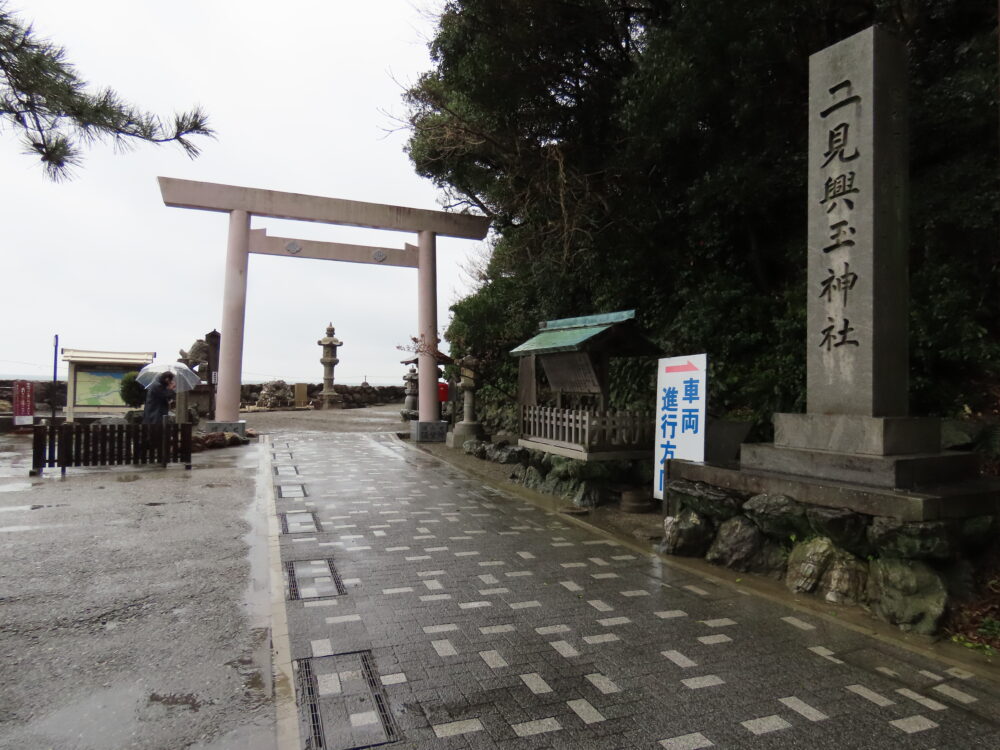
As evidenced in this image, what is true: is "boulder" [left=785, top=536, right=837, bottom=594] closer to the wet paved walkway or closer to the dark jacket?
the wet paved walkway

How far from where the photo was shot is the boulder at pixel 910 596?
3.83 meters

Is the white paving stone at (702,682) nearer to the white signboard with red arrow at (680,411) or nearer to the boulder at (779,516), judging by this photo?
the boulder at (779,516)

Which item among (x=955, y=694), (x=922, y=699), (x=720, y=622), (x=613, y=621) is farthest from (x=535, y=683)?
(x=955, y=694)

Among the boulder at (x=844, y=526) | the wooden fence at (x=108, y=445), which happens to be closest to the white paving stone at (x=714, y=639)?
the boulder at (x=844, y=526)

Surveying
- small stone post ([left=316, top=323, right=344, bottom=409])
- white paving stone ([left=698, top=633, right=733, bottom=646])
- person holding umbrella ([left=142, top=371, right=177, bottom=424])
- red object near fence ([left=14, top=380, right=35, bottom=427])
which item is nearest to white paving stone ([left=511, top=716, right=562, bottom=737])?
→ white paving stone ([left=698, top=633, right=733, bottom=646])

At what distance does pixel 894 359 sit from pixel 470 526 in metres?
4.52

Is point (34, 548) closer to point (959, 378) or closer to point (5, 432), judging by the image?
point (959, 378)

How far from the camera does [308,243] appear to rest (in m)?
15.9

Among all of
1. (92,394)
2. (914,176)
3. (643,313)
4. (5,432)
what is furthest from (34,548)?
(5,432)

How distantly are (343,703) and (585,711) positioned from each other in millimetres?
1204

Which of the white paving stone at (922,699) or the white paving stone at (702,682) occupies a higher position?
the white paving stone at (922,699)

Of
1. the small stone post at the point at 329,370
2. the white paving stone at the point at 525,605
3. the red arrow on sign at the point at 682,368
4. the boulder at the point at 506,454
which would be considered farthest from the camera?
the small stone post at the point at 329,370

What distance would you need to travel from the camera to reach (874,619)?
13.3ft

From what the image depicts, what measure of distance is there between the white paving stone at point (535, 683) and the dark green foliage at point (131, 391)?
16.2 m
